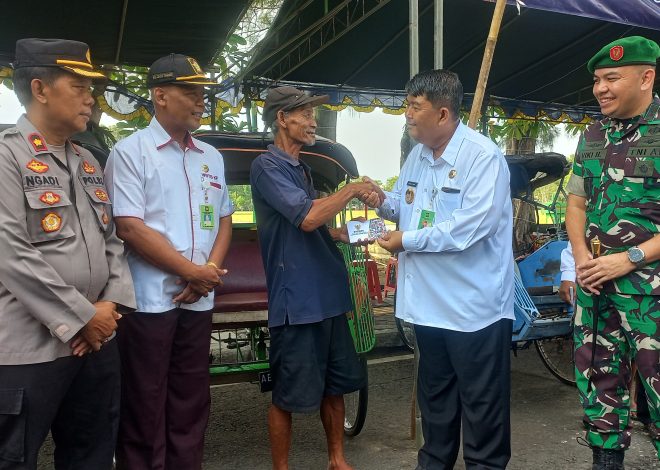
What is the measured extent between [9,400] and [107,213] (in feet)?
2.52

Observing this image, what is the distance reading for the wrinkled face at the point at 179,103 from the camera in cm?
248

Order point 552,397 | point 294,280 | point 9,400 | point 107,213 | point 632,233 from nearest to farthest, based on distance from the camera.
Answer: point 9,400 → point 107,213 → point 632,233 → point 294,280 → point 552,397

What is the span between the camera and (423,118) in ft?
8.40

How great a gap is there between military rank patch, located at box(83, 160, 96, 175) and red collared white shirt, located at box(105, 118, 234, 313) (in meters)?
0.15

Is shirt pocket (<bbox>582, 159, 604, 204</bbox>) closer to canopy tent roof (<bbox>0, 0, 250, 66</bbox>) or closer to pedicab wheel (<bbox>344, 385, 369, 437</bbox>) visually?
pedicab wheel (<bbox>344, 385, 369, 437</bbox>)

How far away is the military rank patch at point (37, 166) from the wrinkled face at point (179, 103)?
680mm

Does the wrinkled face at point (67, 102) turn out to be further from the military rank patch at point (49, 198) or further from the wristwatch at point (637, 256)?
the wristwatch at point (637, 256)

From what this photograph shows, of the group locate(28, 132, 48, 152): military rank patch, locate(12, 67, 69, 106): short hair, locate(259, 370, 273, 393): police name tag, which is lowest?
locate(259, 370, 273, 393): police name tag

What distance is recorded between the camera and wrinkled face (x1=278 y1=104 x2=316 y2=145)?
2807 millimetres

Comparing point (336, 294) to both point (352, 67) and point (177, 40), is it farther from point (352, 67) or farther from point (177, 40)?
point (352, 67)

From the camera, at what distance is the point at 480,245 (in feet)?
8.31

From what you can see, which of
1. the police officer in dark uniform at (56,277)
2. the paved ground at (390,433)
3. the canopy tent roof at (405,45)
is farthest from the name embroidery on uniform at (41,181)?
the canopy tent roof at (405,45)

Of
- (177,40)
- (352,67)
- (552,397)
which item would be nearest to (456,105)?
(552,397)

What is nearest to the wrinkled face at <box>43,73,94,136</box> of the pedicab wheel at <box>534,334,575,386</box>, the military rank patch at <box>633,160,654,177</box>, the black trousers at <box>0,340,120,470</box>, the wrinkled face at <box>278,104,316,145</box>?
the black trousers at <box>0,340,120,470</box>
